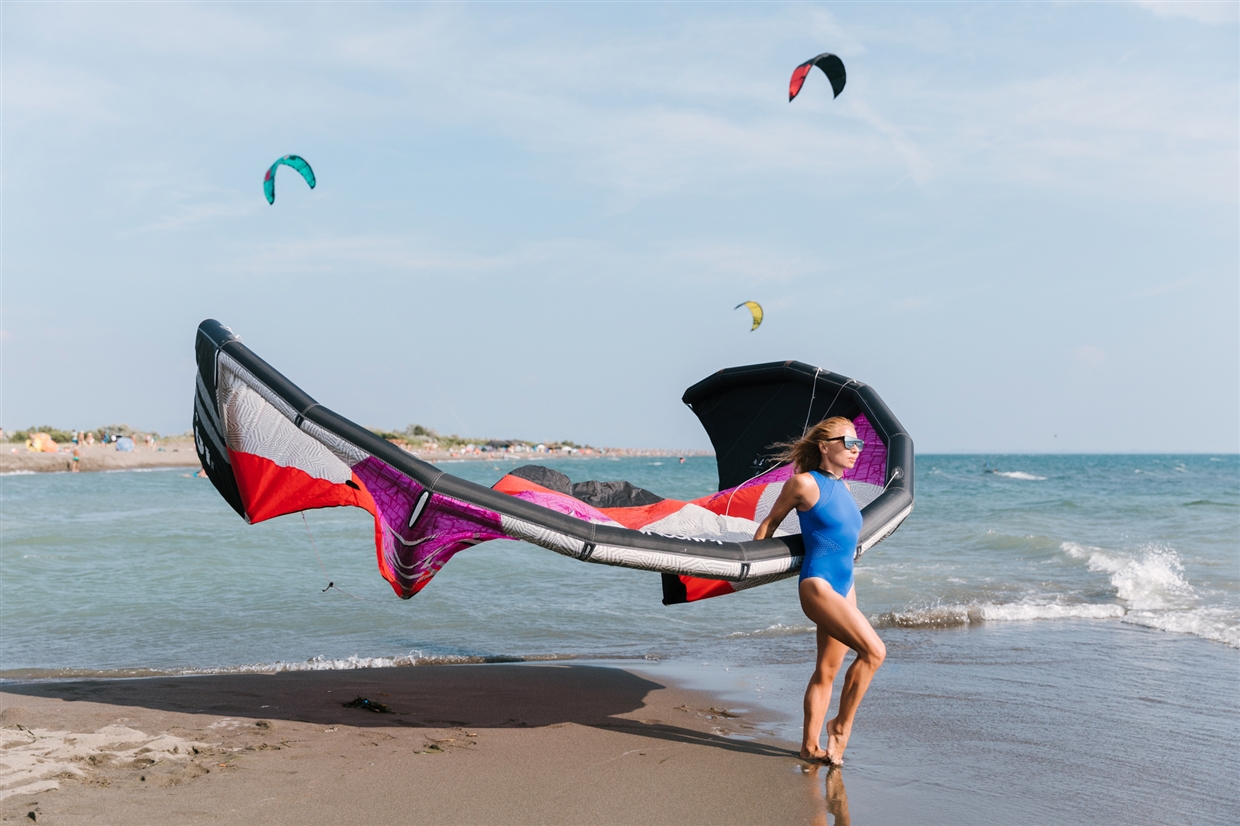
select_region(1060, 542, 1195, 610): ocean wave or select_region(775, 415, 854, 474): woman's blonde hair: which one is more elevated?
select_region(775, 415, 854, 474): woman's blonde hair

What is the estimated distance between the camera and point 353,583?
34.5 feet

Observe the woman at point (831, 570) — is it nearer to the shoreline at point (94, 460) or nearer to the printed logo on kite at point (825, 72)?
the printed logo on kite at point (825, 72)

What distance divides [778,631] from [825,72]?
5108 millimetres

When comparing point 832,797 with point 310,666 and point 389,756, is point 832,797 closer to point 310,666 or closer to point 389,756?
point 389,756

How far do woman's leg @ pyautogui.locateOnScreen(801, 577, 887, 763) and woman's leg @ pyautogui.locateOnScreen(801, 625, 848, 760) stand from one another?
5 centimetres

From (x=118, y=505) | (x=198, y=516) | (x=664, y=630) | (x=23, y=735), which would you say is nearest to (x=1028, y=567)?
(x=664, y=630)

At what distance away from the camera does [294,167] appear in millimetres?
8742

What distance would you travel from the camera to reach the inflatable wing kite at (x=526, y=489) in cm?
411

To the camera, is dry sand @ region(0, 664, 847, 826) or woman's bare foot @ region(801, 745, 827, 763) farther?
woman's bare foot @ region(801, 745, 827, 763)

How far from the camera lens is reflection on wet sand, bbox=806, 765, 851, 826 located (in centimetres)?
350

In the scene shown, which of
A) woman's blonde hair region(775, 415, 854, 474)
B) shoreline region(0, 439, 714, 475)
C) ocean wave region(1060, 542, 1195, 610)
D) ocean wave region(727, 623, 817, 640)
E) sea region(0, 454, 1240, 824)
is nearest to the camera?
woman's blonde hair region(775, 415, 854, 474)

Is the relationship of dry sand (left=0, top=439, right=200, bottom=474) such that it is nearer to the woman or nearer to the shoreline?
the shoreline

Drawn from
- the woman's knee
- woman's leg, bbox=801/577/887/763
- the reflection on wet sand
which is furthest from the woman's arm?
the reflection on wet sand

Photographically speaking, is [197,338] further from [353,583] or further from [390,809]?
[353,583]
